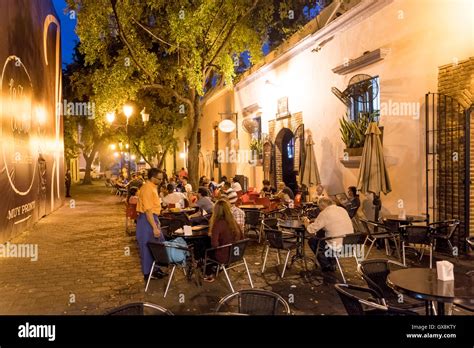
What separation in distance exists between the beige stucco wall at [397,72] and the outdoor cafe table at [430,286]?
5.02 metres

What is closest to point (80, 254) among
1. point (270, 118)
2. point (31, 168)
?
point (31, 168)

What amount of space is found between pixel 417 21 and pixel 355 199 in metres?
3.96

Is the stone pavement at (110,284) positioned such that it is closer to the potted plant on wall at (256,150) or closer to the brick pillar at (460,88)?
the brick pillar at (460,88)

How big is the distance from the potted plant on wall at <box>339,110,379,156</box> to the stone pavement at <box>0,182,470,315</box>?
126 inches

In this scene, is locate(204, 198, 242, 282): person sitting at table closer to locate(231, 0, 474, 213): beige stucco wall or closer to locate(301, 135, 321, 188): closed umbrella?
locate(231, 0, 474, 213): beige stucco wall

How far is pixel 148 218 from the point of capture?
6.69 meters

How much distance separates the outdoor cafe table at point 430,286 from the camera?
12.1ft

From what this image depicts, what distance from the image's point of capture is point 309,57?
1379 cm

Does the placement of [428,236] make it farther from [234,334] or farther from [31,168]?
[31,168]

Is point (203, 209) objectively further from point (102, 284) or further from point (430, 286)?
point (430, 286)

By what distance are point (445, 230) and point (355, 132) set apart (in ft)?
11.7

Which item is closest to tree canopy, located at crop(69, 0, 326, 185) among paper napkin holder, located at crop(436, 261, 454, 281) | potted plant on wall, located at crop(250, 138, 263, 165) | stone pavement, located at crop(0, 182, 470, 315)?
potted plant on wall, located at crop(250, 138, 263, 165)

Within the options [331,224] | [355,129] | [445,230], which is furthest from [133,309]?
[355,129]

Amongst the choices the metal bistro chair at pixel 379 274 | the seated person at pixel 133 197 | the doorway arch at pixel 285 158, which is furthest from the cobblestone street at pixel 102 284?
the doorway arch at pixel 285 158
